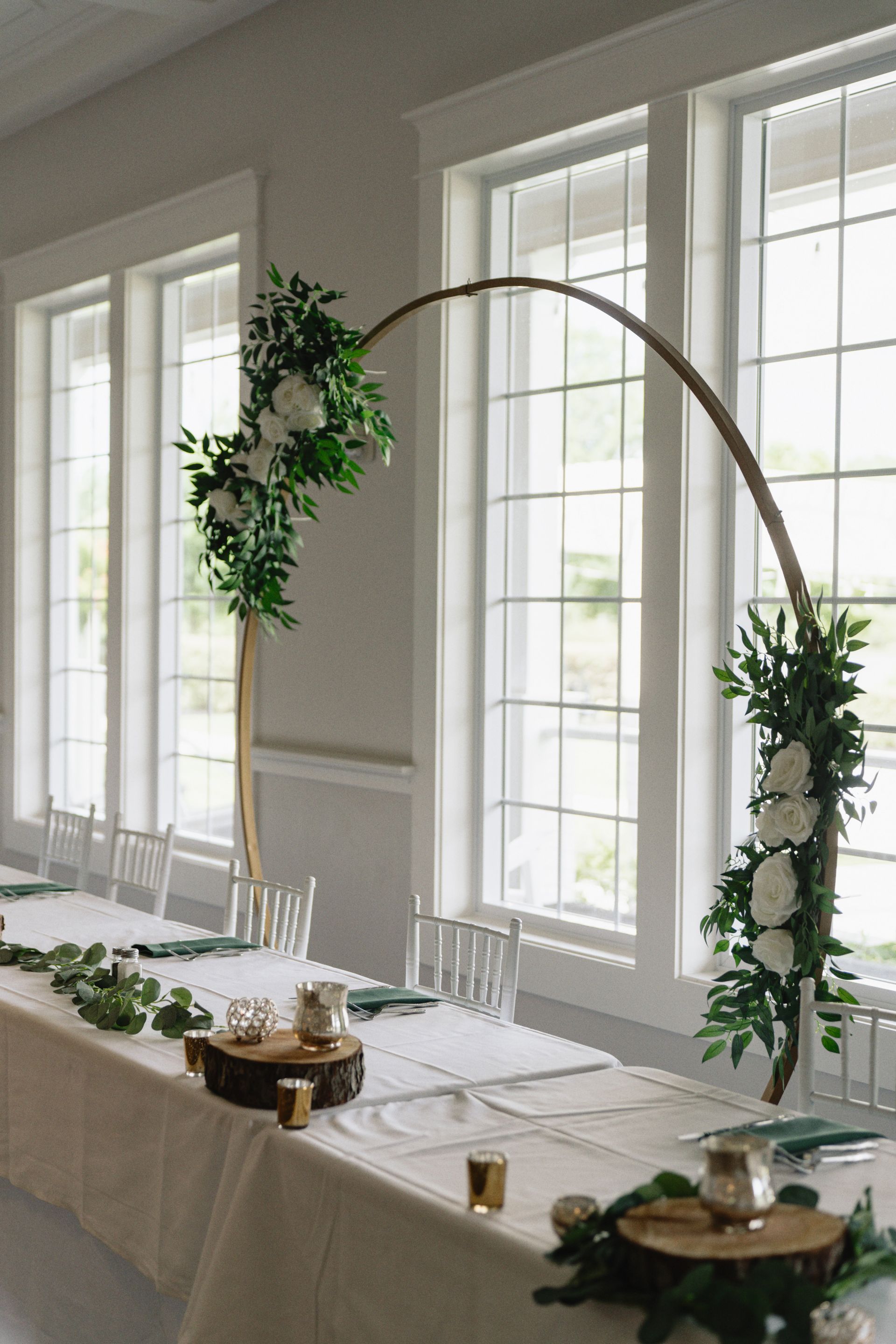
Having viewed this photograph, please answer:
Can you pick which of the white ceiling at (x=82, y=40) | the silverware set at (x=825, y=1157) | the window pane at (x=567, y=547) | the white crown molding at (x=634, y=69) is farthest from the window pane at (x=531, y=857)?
the white ceiling at (x=82, y=40)

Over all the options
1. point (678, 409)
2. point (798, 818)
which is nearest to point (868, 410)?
point (678, 409)

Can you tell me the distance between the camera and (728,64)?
376cm

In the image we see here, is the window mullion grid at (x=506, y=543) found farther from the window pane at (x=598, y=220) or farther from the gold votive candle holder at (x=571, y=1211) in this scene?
the gold votive candle holder at (x=571, y=1211)

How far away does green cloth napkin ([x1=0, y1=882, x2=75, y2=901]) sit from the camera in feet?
14.1

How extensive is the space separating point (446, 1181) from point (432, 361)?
3.28 meters

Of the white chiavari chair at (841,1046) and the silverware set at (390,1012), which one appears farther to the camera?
the silverware set at (390,1012)

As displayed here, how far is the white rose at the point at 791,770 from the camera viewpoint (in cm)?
305

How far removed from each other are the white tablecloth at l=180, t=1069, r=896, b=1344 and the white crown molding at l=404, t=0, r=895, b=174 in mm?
2802

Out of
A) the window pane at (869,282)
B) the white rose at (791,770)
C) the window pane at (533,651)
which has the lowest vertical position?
the white rose at (791,770)

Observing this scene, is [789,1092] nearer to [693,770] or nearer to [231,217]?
[693,770]

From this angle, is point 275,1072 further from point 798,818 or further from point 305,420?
point 305,420

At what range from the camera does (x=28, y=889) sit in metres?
4.37

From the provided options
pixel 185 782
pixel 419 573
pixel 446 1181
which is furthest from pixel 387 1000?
pixel 185 782

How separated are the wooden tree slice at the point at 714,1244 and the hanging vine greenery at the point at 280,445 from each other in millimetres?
2740
